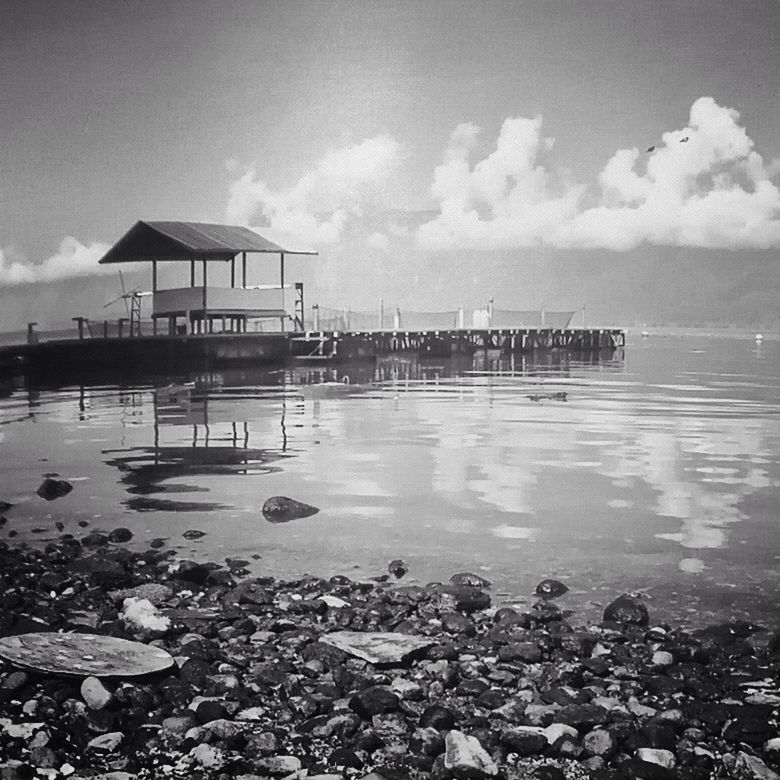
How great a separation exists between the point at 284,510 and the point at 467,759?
9.00ft

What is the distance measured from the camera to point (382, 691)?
254 centimetres

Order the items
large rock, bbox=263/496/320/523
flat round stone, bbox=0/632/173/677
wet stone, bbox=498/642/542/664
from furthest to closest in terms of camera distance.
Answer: large rock, bbox=263/496/320/523 → wet stone, bbox=498/642/542/664 → flat round stone, bbox=0/632/173/677

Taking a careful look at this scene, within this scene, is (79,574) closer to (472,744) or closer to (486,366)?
(472,744)

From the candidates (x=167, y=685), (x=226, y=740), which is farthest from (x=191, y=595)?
(x=226, y=740)

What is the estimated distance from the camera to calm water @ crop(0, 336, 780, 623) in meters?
4.01

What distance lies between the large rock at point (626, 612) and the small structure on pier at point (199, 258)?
14.6 metres

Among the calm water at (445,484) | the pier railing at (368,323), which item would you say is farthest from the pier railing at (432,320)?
the calm water at (445,484)

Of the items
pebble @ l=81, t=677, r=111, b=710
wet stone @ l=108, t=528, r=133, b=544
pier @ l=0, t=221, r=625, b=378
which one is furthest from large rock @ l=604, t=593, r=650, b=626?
pier @ l=0, t=221, r=625, b=378

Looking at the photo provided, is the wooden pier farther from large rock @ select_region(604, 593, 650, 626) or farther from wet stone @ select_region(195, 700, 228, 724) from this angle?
wet stone @ select_region(195, 700, 228, 724)

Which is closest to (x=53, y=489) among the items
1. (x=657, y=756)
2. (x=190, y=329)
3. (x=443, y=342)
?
(x=657, y=756)

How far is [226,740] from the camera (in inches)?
92.0

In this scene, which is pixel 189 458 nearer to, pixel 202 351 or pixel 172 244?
pixel 172 244

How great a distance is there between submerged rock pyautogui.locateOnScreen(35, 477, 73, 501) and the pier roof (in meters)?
11.8

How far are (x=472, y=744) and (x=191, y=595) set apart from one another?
4.68 feet
